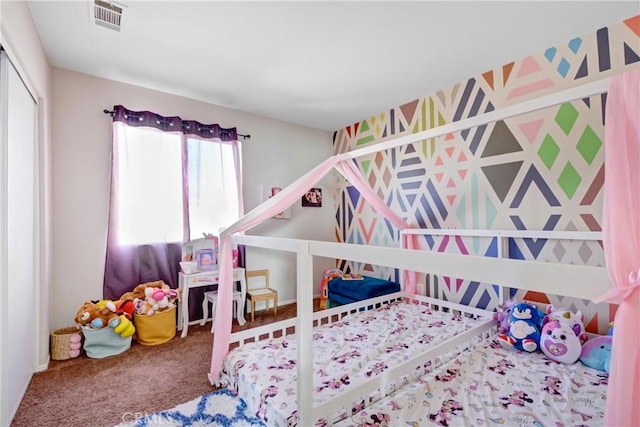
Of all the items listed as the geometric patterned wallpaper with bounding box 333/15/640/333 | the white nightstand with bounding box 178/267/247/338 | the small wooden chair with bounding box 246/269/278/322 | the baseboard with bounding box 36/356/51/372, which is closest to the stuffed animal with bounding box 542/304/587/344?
the geometric patterned wallpaper with bounding box 333/15/640/333

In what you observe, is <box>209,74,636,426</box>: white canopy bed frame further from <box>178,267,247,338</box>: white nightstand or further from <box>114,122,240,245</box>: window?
<box>114,122,240,245</box>: window

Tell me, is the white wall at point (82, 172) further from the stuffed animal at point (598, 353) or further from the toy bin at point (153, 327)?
the stuffed animal at point (598, 353)

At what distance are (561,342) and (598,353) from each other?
0.62ft

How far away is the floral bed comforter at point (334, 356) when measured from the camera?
160cm

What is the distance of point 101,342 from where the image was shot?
2.55 meters

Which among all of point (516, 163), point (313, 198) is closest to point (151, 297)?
point (313, 198)

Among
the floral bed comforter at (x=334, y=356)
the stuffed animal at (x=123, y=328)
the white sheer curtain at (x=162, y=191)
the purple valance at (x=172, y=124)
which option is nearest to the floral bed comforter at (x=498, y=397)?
the floral bed comforter at (x=334, y=356)

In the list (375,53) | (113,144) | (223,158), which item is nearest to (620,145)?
(375,53)

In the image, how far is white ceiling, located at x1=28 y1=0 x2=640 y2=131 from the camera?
6.56 feet

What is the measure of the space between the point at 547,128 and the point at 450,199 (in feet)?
3.45

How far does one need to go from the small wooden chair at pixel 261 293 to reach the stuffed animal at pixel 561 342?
2628 millimetres

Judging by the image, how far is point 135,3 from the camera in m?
1.92

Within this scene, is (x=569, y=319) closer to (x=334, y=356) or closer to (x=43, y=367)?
(x=334, y=356)

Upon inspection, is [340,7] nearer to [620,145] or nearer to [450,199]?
[620,145]
